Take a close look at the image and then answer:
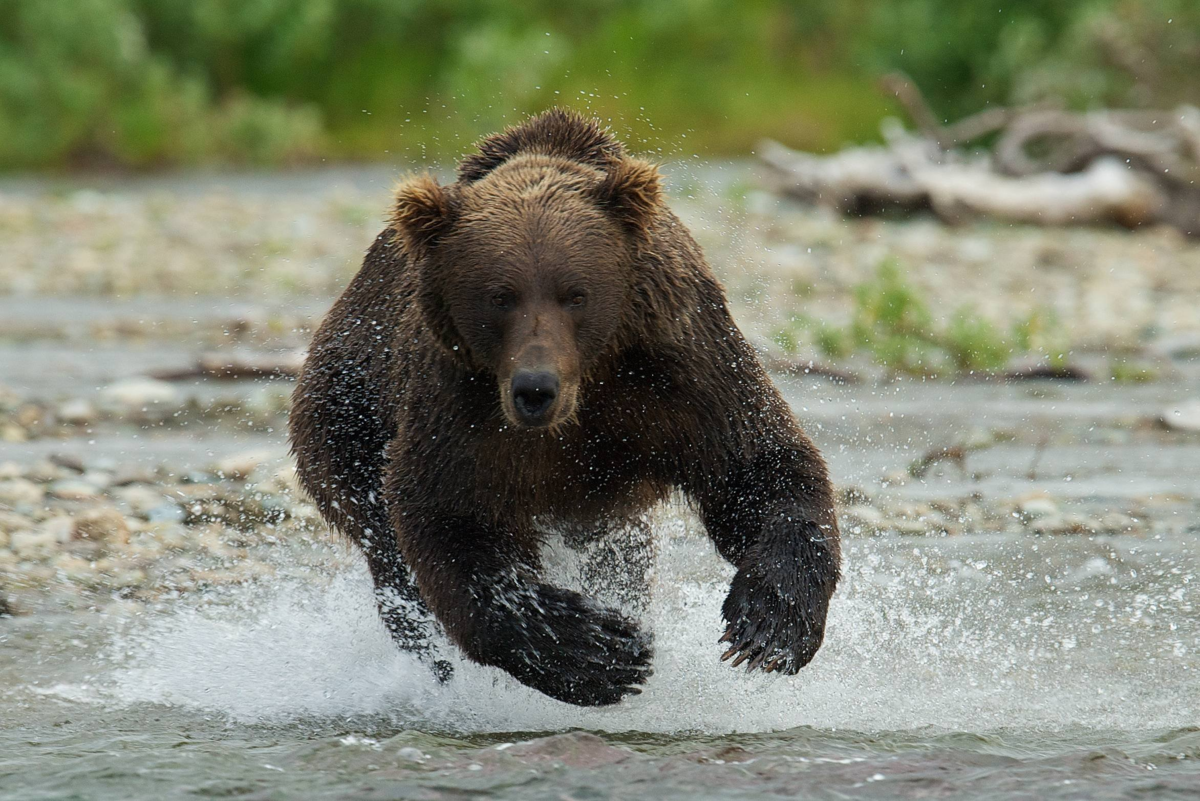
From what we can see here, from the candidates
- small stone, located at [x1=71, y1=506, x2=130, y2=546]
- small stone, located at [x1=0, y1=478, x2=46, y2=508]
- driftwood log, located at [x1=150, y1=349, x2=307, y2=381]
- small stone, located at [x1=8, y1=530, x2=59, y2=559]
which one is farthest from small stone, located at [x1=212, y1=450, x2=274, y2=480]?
driftwood log, located at [x1=150, y1=349, x2=307, y2=381]

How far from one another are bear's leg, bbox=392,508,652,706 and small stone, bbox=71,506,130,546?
203 cm

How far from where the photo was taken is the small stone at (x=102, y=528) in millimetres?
5805

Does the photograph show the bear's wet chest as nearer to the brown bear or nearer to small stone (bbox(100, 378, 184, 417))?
the brown bear

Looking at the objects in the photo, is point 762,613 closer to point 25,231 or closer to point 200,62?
point 25,231

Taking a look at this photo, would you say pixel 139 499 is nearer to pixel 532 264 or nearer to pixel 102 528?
pixel 102 528

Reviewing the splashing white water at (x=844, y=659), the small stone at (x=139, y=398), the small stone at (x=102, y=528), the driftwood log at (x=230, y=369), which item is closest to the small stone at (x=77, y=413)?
the small stone at (x=139, y=398)

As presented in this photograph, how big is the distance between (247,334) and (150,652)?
6.27 m

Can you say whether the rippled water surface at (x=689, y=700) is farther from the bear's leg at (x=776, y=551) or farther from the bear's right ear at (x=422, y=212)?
the bear's right ear at (x=422, y=212)

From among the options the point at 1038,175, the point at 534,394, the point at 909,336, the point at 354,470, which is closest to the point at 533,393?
the point at 534,394

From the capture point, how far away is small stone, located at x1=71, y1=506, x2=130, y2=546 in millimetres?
5805

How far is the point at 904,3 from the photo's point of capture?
1011 inches

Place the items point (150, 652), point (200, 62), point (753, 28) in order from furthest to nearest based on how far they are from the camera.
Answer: point (753, 28) → point (200, 62) → point (150, 652)

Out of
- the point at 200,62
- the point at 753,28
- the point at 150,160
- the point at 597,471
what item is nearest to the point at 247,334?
the point at 597,471

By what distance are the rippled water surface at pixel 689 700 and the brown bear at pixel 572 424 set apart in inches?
8.6
